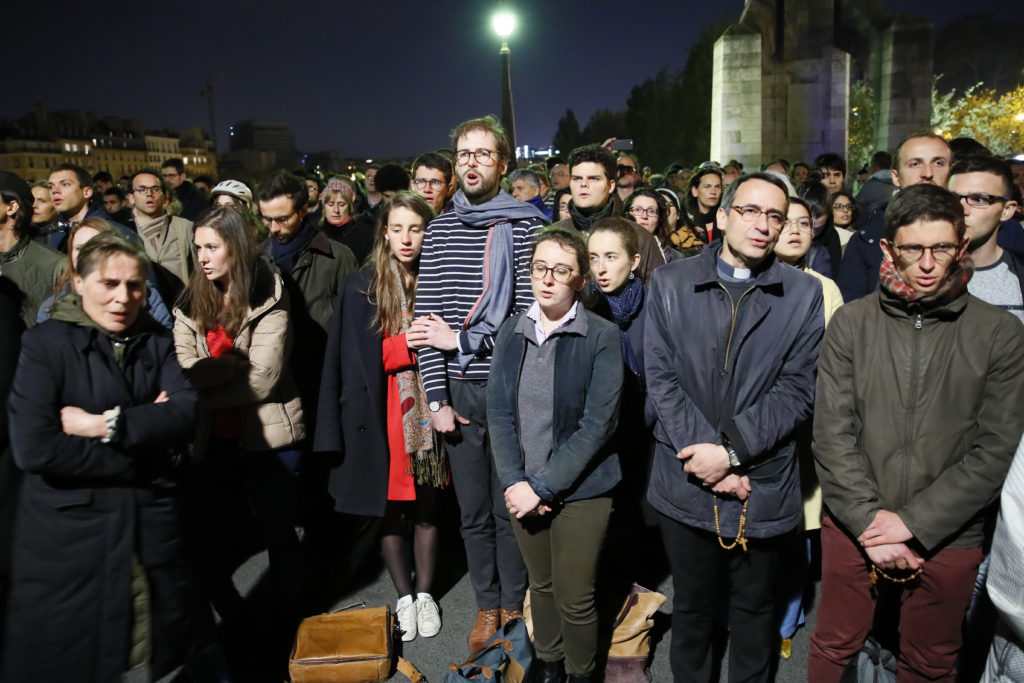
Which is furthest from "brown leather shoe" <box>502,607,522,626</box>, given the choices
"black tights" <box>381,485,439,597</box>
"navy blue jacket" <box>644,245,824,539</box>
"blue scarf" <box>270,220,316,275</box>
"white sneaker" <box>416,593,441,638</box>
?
"blue scarf" <box>270,220,316,275</box>

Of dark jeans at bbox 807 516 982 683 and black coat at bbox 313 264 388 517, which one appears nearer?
dark jeans at bbox 807 516 982 683

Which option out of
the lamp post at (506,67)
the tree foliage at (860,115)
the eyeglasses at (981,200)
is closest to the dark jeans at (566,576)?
the eyeglasses at (981,200)

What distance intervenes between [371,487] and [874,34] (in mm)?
21676

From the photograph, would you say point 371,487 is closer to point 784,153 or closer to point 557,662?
Answer: point 557,662

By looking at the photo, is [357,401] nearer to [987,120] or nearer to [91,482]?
[91,482]

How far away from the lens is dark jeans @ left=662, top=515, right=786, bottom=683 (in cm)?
297

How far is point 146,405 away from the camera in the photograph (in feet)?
8.68

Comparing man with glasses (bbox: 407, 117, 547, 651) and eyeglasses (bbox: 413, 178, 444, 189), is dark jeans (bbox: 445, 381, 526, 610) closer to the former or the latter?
man with glasses (bbox: 407, 117, 547, 651)

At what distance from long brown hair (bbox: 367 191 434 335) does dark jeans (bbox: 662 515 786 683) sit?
1.78 meters

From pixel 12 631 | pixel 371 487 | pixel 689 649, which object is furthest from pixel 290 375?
pixel 689 649

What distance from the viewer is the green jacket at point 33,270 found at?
4.18 m

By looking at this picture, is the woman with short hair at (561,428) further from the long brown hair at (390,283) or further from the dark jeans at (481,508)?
the long brown hair at (390,283)

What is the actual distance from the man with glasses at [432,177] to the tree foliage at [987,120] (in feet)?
124

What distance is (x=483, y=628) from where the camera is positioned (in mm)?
3689
